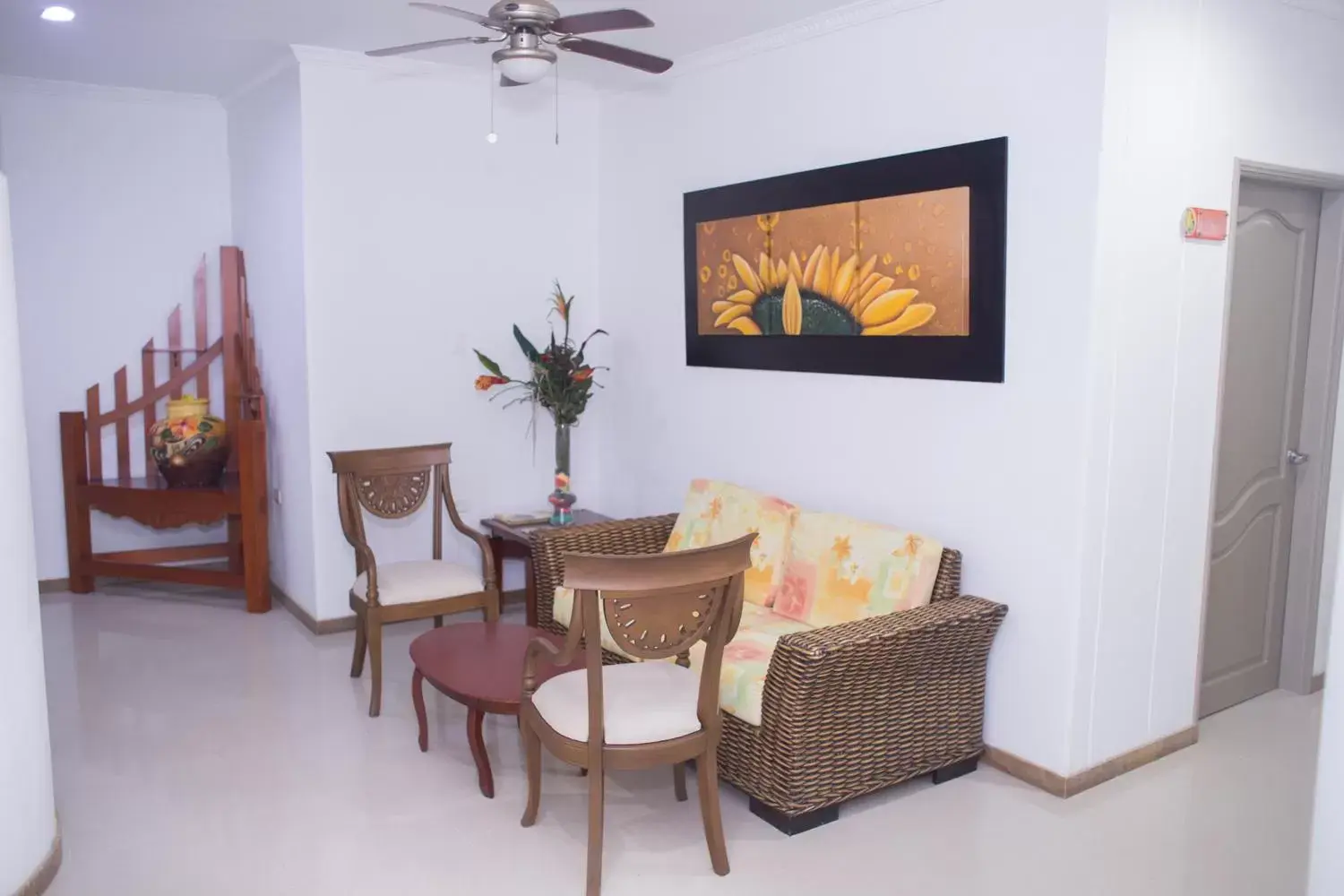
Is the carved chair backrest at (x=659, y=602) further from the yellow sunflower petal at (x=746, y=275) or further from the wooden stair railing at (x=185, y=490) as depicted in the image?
the wooden stair railing at (x=185, y=490)

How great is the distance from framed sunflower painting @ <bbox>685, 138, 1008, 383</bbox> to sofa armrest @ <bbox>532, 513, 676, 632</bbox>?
0.82m

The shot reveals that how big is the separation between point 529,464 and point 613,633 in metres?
2.99

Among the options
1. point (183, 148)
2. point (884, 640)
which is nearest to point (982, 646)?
point (884, 640)

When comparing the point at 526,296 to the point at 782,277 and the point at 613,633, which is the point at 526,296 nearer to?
the point at 782,277

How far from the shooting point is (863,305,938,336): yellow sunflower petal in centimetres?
362

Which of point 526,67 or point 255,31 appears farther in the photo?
point 255,31

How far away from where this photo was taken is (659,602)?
8.66 feet

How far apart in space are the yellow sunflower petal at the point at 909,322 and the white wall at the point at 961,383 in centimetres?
18

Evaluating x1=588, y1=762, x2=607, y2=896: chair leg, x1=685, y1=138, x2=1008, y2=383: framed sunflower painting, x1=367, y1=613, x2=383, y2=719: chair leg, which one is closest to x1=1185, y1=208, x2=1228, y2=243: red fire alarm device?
x1=685, y1=138, x2=1008, y2=383: framed sunflower painting

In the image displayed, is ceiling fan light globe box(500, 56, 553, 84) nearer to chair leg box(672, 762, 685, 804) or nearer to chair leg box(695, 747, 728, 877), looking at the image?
chair leg box(695, 747, 728, 877)

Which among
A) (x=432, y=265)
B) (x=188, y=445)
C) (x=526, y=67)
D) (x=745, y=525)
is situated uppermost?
(x=526, y=67)

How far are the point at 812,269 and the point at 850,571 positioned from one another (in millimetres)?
1197

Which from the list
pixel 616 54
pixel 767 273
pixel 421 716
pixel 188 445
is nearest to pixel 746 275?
pixel 767 273

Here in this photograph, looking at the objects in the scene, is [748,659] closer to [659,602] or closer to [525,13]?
[659,602]
